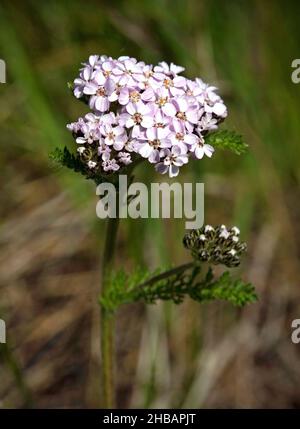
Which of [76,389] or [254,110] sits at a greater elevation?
[254,110]

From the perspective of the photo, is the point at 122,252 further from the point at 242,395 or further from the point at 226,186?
the point at 242,395

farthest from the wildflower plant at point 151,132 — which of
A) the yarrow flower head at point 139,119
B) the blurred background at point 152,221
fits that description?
the blurred background at point 152,221

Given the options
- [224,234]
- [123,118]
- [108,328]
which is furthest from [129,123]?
[108,328]

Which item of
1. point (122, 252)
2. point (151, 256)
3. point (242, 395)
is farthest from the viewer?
point (122, 252)

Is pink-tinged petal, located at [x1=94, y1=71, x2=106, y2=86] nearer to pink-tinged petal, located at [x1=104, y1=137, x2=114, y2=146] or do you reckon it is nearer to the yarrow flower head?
the yarrow flower head

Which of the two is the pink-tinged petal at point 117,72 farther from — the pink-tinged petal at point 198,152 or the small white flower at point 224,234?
the small white flower at point 224,234

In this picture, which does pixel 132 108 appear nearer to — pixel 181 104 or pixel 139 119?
pixel 139 119

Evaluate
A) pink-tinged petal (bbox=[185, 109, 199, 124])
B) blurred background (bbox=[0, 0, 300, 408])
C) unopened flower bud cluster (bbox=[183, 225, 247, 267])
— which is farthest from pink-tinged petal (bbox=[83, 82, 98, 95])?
blurred background (bbox=[0, 0, 300, 408])
